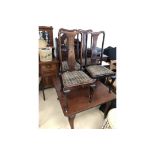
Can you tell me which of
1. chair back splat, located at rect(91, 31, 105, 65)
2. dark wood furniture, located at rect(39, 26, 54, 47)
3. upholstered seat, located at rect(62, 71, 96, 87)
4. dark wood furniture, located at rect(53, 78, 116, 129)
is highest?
dark wood furniture, located at rect(39, 26, 54, 47)

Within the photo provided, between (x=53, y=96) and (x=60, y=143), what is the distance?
120 cm

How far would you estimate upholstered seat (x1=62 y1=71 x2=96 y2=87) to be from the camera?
4.18ft

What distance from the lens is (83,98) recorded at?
1.40 metres

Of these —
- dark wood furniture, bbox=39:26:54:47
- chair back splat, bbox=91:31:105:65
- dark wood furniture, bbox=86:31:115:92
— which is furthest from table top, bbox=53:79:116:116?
dark wood furniture, bbox=39:26:54:47

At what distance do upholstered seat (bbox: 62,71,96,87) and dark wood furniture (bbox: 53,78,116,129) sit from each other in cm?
19

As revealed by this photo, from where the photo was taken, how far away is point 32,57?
0.63m

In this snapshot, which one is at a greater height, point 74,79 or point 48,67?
point 48,67

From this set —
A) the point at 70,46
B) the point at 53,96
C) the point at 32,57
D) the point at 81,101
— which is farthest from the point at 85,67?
the point at 32,57

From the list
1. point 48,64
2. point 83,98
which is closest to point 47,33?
point 48,64

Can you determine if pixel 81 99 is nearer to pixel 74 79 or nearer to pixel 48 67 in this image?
pixel 74 79

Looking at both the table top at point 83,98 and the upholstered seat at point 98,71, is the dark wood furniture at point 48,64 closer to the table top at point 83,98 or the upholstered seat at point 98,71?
the table top at point 83,98

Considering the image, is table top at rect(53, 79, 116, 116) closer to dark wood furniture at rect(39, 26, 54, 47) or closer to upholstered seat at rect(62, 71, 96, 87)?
upholstered seat at rect(62, 71, 96, 87)

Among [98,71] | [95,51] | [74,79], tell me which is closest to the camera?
[74,79]

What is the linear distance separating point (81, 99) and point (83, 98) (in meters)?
0.03
